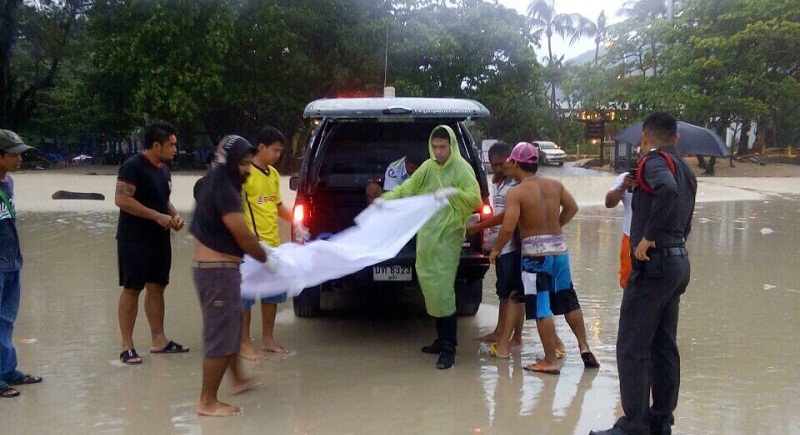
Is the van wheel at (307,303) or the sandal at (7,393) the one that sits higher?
the van wheel at (307,303)

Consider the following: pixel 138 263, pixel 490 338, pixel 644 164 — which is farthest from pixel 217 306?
pixel 490 338

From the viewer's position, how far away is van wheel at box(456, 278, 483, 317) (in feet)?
23.3

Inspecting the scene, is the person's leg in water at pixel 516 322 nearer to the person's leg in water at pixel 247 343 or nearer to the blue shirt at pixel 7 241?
the person's leg in water at pixel 247 343

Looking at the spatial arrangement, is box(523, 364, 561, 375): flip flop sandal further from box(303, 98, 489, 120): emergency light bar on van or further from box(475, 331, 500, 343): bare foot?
box(303, 98, 489, 120): emergency light bar on van

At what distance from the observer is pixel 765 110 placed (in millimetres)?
32562

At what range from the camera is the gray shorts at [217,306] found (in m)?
4.46

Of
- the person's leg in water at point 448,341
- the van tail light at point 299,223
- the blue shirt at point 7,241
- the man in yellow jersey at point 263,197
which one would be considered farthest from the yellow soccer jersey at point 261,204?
the blue shirt at point 7,241

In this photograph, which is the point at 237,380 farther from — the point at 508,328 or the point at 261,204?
the point at 508,328

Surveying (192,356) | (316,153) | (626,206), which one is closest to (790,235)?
(626,206)

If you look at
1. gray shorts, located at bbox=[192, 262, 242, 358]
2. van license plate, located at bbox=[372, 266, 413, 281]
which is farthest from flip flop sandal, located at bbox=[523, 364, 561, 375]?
gray shorts, located at bbox=[192, 262, 242, 358]

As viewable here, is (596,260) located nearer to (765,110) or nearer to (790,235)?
(790,235)

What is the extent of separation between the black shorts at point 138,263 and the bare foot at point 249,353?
81 cm

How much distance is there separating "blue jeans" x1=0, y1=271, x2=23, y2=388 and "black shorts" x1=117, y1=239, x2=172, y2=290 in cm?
75

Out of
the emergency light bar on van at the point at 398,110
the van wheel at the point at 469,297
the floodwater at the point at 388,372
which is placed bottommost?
the floodwater at the point at 388,372
